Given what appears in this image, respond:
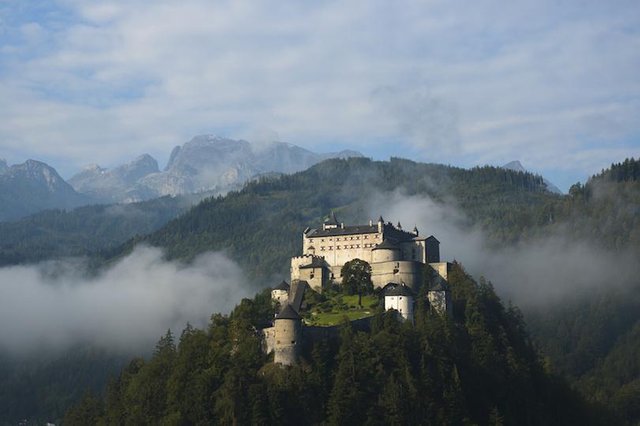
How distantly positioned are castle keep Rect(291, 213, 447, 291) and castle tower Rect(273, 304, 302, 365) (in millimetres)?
21464

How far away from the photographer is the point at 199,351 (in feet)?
392

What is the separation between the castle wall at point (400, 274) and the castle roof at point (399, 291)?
477 centimetres

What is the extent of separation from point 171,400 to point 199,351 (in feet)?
22.9

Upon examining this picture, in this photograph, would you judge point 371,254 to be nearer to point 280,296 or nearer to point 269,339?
point 280,296

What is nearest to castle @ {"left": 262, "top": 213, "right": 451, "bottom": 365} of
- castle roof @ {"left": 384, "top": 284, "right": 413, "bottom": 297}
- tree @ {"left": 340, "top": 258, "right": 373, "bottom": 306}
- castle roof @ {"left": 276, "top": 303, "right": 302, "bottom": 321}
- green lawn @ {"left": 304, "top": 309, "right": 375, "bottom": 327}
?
castle roof @ {"left": 384, "top": 284, "right": 413, "bottom": 297}

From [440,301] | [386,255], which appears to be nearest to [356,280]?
[386,255]

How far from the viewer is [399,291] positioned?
12088 centimetres

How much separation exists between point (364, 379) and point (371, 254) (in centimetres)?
2878

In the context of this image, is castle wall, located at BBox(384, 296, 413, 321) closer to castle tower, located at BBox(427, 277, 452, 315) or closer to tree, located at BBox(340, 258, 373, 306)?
castle tower, located at BBox(427, 277, 452, 315)

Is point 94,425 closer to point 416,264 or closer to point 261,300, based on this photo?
point 261,300

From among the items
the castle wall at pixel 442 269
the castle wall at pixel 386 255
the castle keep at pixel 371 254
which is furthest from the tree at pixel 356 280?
the castle wall at pixel 442 269

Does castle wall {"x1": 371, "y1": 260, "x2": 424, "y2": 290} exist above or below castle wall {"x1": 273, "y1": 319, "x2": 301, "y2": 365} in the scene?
above

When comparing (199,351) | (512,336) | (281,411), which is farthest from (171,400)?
(512,336)

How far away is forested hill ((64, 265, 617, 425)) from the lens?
107562 millimetres
